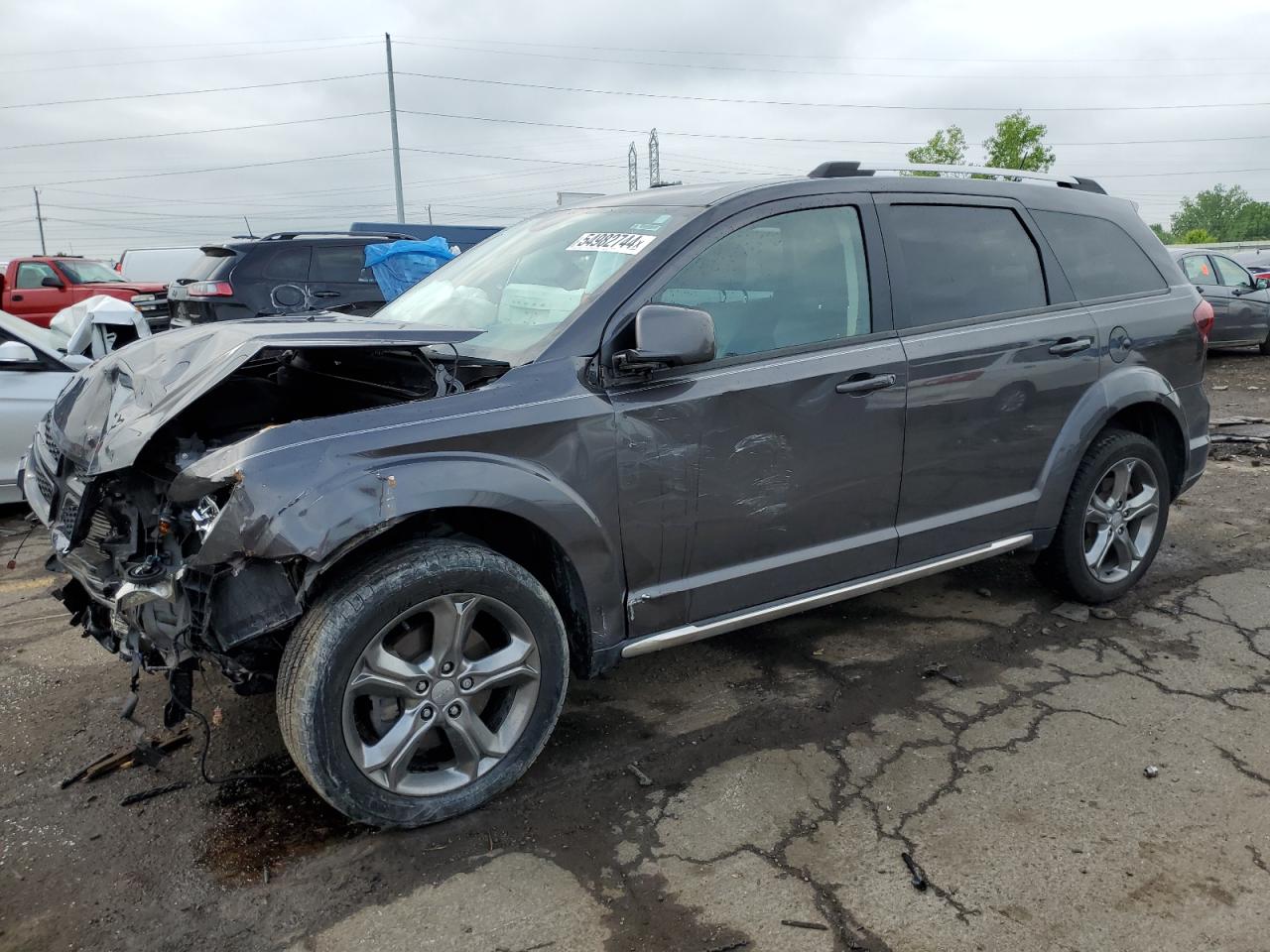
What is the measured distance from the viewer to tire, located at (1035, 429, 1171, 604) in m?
4.11

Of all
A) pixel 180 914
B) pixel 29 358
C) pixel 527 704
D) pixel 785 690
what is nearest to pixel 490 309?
pixel 527 704

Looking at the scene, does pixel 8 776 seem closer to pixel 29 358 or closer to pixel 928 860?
pixel 928 860

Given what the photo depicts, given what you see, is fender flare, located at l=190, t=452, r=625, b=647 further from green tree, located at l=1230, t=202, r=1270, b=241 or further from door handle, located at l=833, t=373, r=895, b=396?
green tree, located at l=1230, t=202, r=1270, b=241

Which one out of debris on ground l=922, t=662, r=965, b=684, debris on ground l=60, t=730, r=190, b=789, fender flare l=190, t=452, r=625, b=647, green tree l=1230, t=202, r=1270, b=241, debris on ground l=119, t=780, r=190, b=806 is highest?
green tree l=1230, t=202, r=1270, b=241

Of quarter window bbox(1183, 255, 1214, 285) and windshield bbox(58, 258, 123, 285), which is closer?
quarter window bbox(1183, 255, 1214, 285)

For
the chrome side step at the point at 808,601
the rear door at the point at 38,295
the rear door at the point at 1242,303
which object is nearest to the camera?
the chrome side step at the point at 808,601

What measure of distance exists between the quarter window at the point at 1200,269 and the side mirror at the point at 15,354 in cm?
1427

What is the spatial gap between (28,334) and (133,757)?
4.30m

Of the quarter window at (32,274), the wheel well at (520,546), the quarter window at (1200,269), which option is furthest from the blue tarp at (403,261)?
the quarter window at (1200,269)

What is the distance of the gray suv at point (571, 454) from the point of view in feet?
8.25

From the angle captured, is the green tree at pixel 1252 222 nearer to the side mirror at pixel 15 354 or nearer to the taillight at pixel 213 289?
the taillight at pixel 213 289

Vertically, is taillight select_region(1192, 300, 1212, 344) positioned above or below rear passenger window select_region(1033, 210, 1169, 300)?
below

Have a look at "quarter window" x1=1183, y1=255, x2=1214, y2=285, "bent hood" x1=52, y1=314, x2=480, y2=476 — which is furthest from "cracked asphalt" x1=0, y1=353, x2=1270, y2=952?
"quarter window" x1=1183, y1=255, x2=1214, y2=285

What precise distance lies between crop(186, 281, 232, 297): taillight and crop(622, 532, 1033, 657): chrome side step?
8797 mm
